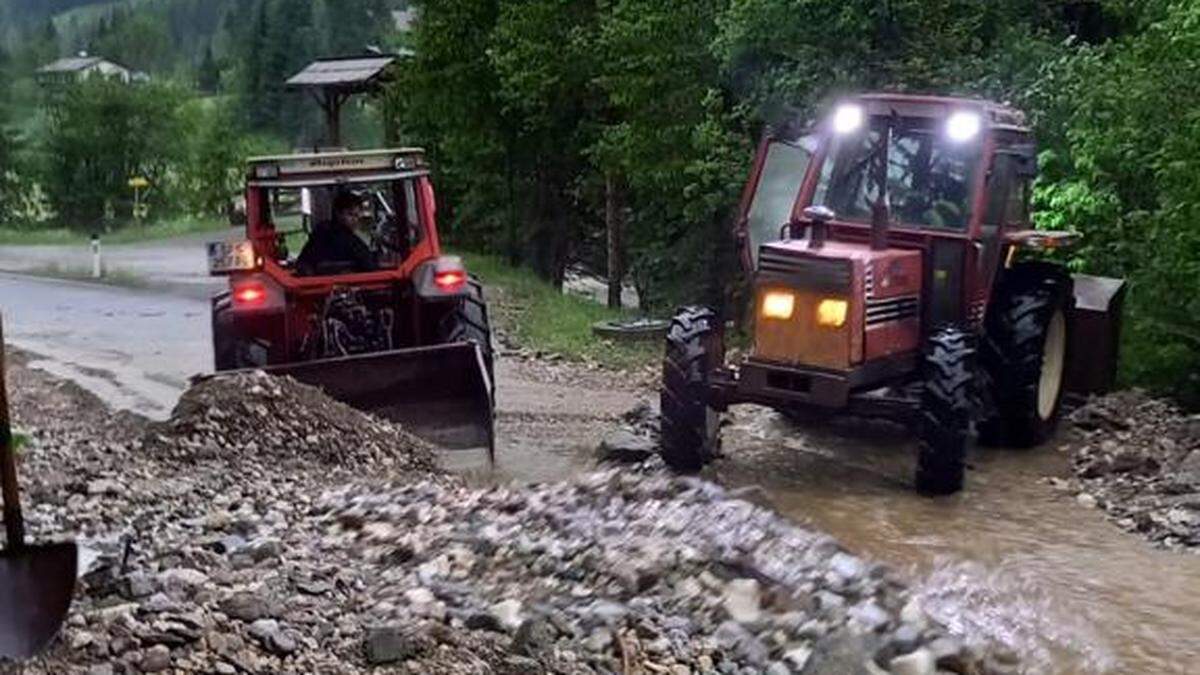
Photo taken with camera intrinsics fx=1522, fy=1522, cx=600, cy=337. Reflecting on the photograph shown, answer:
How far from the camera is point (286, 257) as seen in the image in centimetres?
1083

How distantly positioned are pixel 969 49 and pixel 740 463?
21.6 feet

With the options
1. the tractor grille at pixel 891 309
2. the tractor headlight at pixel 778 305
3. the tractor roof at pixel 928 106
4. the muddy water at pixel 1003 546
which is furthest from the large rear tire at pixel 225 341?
the tractor roof at pixel 928 106

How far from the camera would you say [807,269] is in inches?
363

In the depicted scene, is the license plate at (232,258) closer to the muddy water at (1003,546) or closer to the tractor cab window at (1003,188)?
the muddy water at (1003,546)

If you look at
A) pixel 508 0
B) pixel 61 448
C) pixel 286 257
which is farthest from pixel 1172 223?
pixel 508 0

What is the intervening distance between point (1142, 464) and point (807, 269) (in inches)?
102

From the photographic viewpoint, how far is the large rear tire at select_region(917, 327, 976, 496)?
29.6ft

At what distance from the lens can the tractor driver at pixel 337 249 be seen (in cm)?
1081

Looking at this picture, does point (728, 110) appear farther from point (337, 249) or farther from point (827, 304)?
point (827, 304)

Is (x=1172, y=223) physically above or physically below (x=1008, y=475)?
above

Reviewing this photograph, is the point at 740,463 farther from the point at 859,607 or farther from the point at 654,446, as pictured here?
the point at 859,607

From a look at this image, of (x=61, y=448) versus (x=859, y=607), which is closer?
(x=859, y=607)

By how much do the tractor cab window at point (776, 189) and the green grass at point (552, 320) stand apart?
512cm

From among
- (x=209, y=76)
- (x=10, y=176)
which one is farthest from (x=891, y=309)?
(x=209, y=76)
